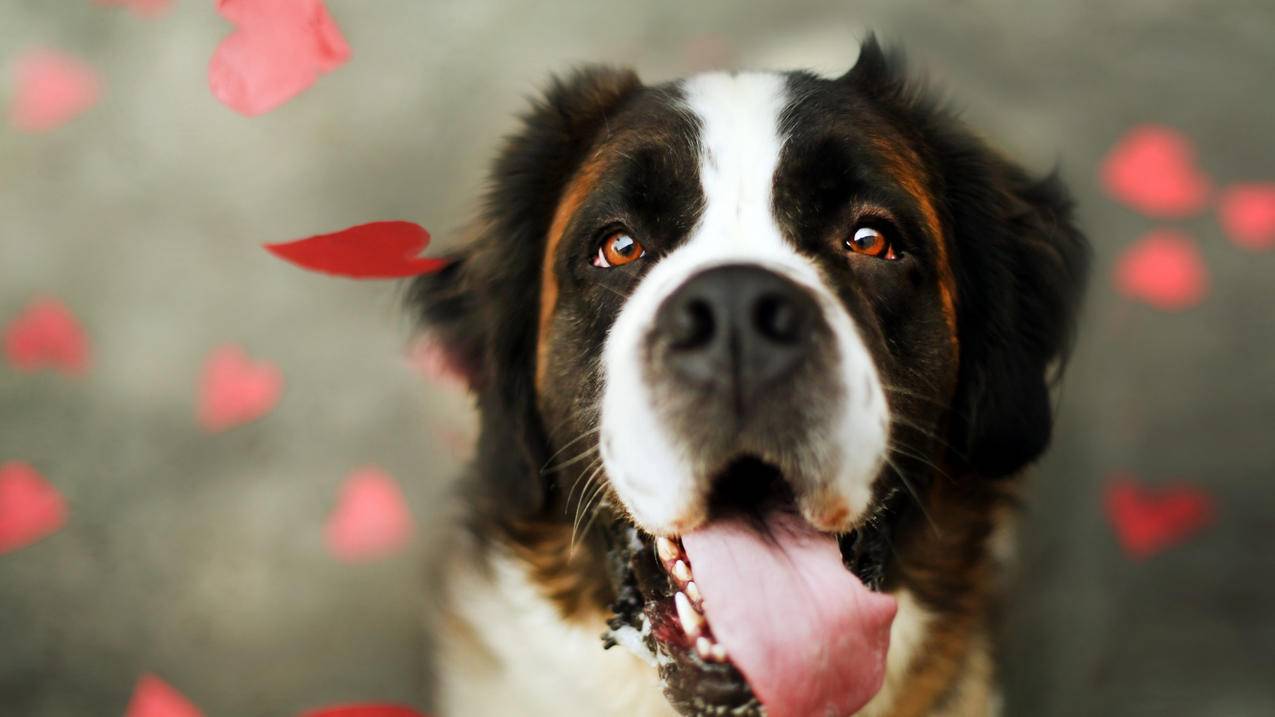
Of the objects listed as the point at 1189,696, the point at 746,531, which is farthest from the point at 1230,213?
the point at 746,531

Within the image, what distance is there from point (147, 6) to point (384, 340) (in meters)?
0.87

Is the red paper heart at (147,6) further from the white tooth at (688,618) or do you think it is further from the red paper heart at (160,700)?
the white tooth at (688,618)

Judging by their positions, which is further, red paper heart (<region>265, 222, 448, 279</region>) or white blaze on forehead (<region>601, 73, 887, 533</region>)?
red paper heart (<region>265, 222, 448, 279</region>)

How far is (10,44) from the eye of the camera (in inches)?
A: 86.1

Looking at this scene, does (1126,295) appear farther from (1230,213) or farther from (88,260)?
(88,260)

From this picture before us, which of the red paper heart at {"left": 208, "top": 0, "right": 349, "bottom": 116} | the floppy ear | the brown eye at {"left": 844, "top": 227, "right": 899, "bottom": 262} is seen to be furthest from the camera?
the red paper heart at {"left": 208, "top": 0, "right": 349, "bottom": 116}

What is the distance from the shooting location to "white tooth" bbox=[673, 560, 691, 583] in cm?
143

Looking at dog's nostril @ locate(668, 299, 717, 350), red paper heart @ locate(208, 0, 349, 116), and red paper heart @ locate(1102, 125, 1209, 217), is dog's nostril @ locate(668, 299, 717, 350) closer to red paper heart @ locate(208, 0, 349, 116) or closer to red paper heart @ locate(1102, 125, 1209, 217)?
red paper heart @ locate(208, 0, 349, 116)

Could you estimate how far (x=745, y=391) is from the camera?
4.01ft

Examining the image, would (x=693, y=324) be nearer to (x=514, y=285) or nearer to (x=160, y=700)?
(x=514, y=285)

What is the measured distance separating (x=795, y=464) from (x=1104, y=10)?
1.63 meters

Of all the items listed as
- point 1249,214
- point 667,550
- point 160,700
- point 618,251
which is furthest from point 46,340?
point 1249,214

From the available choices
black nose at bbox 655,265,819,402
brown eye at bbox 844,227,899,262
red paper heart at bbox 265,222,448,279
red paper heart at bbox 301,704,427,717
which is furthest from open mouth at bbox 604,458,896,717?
red paper heart at bbox 301,704,427,717

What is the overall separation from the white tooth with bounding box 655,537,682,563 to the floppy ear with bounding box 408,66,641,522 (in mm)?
335
